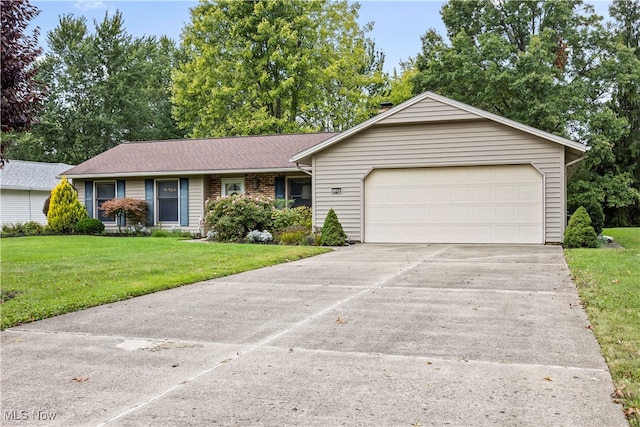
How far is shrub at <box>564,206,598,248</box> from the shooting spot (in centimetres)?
1349

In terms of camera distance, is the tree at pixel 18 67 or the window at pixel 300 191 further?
the window at pixel 300 191

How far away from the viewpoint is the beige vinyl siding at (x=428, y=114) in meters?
14.9

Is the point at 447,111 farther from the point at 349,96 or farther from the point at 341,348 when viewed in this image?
the point at 349,96

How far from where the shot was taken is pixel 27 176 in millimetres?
27547

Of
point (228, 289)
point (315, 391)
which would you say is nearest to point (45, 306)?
point (228, 289)

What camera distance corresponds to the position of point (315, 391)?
3.76 meters

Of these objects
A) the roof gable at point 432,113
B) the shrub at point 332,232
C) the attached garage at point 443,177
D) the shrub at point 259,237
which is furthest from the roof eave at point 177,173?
the roof gable at point 432,113

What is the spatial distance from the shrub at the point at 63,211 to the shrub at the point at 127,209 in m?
1.02

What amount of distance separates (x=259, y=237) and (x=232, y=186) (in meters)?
4.55

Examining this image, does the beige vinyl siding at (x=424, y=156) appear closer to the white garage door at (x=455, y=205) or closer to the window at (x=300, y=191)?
the white garage door at (x=455, y=205)

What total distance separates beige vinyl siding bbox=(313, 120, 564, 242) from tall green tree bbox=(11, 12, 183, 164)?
25703mm

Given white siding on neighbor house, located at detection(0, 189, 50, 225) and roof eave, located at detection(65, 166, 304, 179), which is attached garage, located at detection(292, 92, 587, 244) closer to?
roof eave, located at detection(65, 166, 304, 179)

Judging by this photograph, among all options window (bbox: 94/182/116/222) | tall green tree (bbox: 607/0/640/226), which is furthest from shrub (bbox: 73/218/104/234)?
tall green tree (bbox: 607/0/640/226)

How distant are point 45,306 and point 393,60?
32.3 meters
